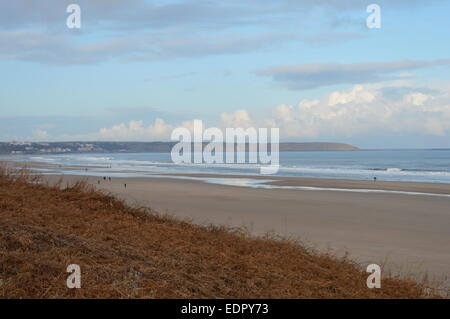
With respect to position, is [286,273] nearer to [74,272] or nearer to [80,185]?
[74,272]

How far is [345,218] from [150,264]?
511 inches

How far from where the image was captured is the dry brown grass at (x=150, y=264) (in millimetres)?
4875

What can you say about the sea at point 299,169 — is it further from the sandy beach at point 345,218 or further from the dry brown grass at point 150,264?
the dry brown grass at point 150,264

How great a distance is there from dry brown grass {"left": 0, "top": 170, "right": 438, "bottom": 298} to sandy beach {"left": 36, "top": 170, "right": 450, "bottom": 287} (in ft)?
8.57

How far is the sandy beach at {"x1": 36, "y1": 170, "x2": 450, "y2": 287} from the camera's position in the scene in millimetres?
11105

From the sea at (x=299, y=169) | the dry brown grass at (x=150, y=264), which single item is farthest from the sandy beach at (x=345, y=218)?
the sea at (x=299, y=169)

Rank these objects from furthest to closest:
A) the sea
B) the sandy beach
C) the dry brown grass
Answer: the sea → the sandy beach → the dry brown grass

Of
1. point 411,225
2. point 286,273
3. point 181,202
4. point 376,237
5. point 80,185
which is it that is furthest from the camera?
point 181,202

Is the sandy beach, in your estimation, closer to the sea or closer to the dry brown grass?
the dry brown grass

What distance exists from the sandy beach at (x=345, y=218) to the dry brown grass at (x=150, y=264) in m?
2.61

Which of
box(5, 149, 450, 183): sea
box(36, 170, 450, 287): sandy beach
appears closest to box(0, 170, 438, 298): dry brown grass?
box(36, 170, 450, 287): sandy beach

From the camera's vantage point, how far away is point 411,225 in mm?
16094
